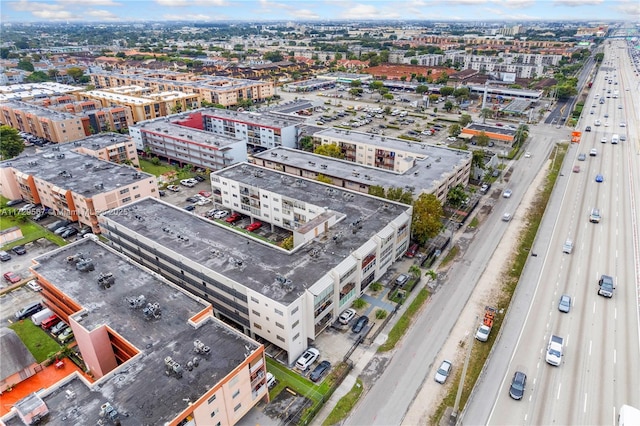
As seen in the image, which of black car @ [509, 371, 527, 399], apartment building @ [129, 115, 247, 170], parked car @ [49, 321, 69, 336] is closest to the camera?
black car @ [509, 371, 527, 399]

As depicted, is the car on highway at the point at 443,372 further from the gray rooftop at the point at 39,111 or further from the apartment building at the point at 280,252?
the gray rooftop at the point at 39,111

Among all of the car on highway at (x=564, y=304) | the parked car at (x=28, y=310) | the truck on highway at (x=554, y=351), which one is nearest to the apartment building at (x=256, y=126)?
the parked car at (x=28, y=310)

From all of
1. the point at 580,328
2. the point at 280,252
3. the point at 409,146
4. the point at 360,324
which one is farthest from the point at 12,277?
the point at 580,328

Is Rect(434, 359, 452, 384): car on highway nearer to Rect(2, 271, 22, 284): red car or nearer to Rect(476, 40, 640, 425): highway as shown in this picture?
Rect(476, 40, 640, 425): highway

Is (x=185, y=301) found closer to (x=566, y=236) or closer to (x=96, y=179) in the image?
(x=96, y=179)

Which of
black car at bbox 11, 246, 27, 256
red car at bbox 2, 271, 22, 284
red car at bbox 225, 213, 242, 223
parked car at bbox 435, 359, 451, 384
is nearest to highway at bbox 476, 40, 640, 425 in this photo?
parked car at bbox 435, 359, 451, 384

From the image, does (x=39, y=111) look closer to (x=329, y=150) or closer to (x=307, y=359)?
(x=329, y=150)

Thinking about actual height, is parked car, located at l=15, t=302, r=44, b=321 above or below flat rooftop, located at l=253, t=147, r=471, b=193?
below
